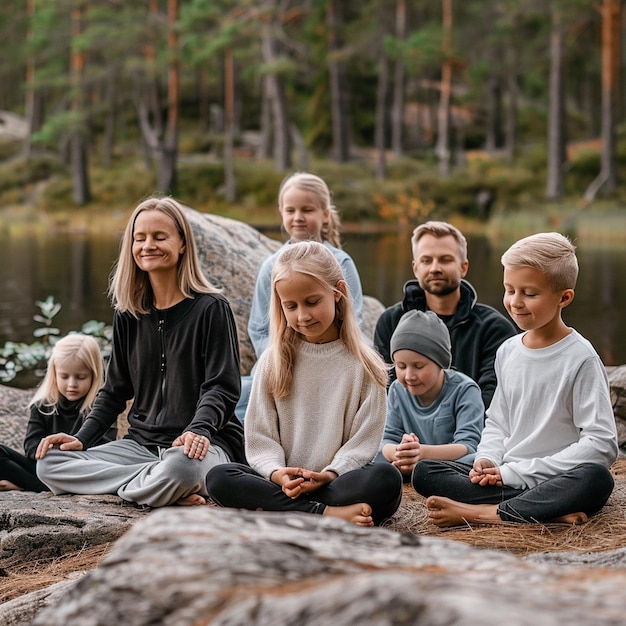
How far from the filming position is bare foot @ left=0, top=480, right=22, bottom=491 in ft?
13.1

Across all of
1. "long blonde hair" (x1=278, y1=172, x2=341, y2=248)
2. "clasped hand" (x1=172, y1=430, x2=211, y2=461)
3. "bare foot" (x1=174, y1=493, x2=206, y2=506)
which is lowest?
"bare foot" (x1=174, y1=493, x2=206, y2=506)

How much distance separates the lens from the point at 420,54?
75.4 feet

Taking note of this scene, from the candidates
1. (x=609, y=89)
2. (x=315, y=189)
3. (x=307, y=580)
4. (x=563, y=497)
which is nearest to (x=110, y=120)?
(x=609, y=89)

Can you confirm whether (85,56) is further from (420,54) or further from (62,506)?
(62,506)

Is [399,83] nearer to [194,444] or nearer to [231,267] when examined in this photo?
[231,267]

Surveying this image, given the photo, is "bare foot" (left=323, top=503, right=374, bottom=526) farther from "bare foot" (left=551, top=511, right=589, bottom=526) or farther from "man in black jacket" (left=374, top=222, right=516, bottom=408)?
"man in black jacket" (left=374, top=222, right=516, bottom=408)

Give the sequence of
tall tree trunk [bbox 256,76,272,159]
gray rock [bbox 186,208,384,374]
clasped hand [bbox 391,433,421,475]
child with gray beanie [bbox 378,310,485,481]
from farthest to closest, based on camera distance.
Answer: tall tree trunk [bbox 256,76,272,159]
gray rock [bbox 186,208,384,374]
child with gray beanie [bbox 378,310,485,481]
clasped hand [bbox 391,433,421,475]

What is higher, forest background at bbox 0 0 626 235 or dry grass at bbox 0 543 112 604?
forest background at bbox 0 0 626 235

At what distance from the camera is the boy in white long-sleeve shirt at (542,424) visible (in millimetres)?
3104

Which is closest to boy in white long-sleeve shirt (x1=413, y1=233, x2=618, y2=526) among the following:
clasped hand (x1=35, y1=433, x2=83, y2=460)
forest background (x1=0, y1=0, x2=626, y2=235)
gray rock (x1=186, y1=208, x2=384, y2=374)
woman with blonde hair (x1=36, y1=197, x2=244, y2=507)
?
woman with blonde hair (x1=36, y1=197, x2=244, y2=507)

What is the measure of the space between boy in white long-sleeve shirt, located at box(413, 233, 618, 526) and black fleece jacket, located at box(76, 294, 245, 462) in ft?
3.12

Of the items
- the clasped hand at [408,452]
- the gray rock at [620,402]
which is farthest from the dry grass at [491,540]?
the gray rock at [620,402]

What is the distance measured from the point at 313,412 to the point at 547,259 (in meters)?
0.95

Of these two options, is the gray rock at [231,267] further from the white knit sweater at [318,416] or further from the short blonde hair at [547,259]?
the short blonde hair at [547,259]
